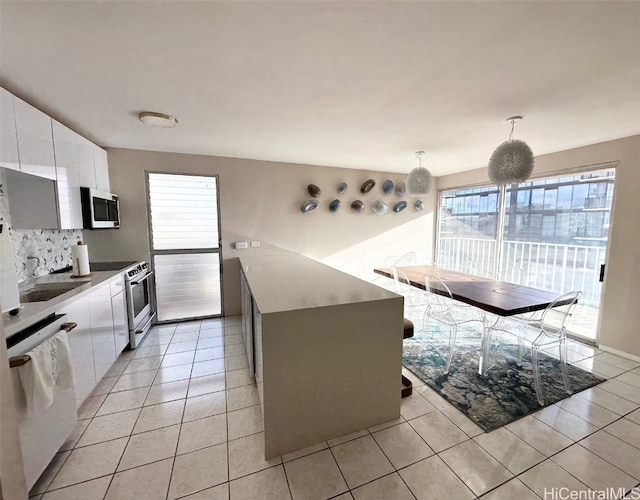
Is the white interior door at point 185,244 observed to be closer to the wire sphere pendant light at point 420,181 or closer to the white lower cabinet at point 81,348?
the white lower cabinet at point 81,348

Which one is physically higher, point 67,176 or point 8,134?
point 8,134

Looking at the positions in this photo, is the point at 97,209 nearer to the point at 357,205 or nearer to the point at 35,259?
the point at 35,259

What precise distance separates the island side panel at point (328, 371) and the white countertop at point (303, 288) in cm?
6

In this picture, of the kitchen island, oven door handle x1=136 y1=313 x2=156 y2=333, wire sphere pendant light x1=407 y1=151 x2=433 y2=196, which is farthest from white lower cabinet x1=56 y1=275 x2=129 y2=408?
wire sphere pendant light x1=407 y1=151 x2=433 y2=196

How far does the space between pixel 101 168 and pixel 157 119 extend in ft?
4.47

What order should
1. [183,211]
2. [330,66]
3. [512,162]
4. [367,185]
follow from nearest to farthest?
[330,66] < [512,162] < [183,211] < [367,185]

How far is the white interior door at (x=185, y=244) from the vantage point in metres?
3.54

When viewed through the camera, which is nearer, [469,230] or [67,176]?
[67,176]

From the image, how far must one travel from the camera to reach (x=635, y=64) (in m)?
1.49

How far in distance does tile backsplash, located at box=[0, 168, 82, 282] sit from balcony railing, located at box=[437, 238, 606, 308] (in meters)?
4.92

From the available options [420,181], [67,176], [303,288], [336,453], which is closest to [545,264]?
[420,181]

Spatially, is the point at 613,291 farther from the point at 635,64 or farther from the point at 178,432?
the point at 178,432

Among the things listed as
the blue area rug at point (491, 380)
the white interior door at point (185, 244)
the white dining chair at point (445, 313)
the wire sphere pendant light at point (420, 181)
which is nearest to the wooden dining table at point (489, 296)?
the white dining chair at point (445, 313)

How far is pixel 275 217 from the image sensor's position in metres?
3.96
